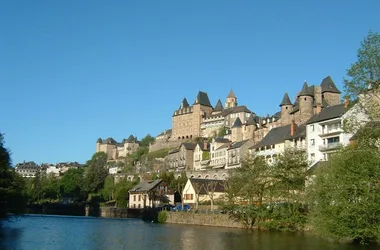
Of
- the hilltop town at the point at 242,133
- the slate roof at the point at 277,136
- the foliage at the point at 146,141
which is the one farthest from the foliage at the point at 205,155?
the foliage at the point at 146,141

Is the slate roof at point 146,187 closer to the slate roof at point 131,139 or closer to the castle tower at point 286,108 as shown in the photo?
the castle tower at point 286,108

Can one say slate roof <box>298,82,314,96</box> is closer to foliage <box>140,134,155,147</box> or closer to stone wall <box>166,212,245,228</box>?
stone wall <box>166,212,245,228</box>

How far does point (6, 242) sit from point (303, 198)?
27.8 meters

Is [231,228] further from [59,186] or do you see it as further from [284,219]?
[59,186]

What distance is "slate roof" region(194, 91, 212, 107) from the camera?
167 m

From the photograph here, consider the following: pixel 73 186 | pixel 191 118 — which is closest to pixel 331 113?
pixel 73 186

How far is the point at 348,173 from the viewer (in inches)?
1358

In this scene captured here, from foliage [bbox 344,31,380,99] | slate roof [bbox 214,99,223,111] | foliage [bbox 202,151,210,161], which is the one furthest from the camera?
slate roof [bbox 214,99,223,111]

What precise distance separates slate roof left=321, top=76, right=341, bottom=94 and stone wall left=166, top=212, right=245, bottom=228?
157 ft

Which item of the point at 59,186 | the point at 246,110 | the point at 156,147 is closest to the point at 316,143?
the point at 246,110

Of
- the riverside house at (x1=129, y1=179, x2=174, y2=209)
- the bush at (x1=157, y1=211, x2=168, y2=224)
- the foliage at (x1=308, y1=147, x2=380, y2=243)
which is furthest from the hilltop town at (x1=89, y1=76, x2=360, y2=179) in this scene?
the bush at (x1=157, y1=211, x2=168, y2=224)

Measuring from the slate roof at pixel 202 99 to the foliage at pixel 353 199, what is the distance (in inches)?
5150

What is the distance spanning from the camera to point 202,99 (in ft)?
550

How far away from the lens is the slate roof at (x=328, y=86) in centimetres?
10006
